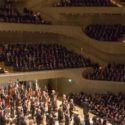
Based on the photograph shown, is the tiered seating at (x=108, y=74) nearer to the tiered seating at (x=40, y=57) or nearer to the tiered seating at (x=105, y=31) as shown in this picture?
the tiered seating at (x=40, y=57)

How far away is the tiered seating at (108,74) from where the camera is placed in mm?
21203

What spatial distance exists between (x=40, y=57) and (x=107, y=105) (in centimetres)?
539

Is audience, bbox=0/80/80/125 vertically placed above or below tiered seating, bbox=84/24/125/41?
below

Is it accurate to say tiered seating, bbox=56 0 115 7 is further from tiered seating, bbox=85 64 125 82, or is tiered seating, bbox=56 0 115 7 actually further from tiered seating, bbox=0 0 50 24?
tiered seating, bbox=85 64 125 82

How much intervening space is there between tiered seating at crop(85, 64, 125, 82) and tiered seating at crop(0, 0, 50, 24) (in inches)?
173

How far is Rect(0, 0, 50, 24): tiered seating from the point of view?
2300 cm

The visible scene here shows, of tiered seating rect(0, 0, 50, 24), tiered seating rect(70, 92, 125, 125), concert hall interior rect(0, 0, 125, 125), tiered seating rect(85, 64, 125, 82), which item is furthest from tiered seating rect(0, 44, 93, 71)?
tiered seating rect(70, 92, 125, 125)

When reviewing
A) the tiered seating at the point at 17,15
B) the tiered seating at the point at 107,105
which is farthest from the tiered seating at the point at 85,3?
the tiered seating at the point at 107,105

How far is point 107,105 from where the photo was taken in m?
18.1

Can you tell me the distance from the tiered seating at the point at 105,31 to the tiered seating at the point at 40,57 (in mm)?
1422

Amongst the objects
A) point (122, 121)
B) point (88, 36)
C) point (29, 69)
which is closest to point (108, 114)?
point (122, 121)

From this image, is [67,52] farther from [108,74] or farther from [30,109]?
[30,109]

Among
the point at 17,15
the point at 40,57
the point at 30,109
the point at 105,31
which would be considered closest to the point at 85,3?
the point at 105,31

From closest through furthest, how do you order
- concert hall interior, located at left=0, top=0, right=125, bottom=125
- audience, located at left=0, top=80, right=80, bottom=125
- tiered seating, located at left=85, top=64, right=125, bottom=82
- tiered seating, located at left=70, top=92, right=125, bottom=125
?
audience, located at left=0, top=80, right=80, bottom=125, tiered seating, located at left=70, top=92, right=125, bottom=125, concert hall interior, located at left=0, top=0, right=125, bottom=125, tiered seating, located at left=85, top=64, right=125, bottom=82
